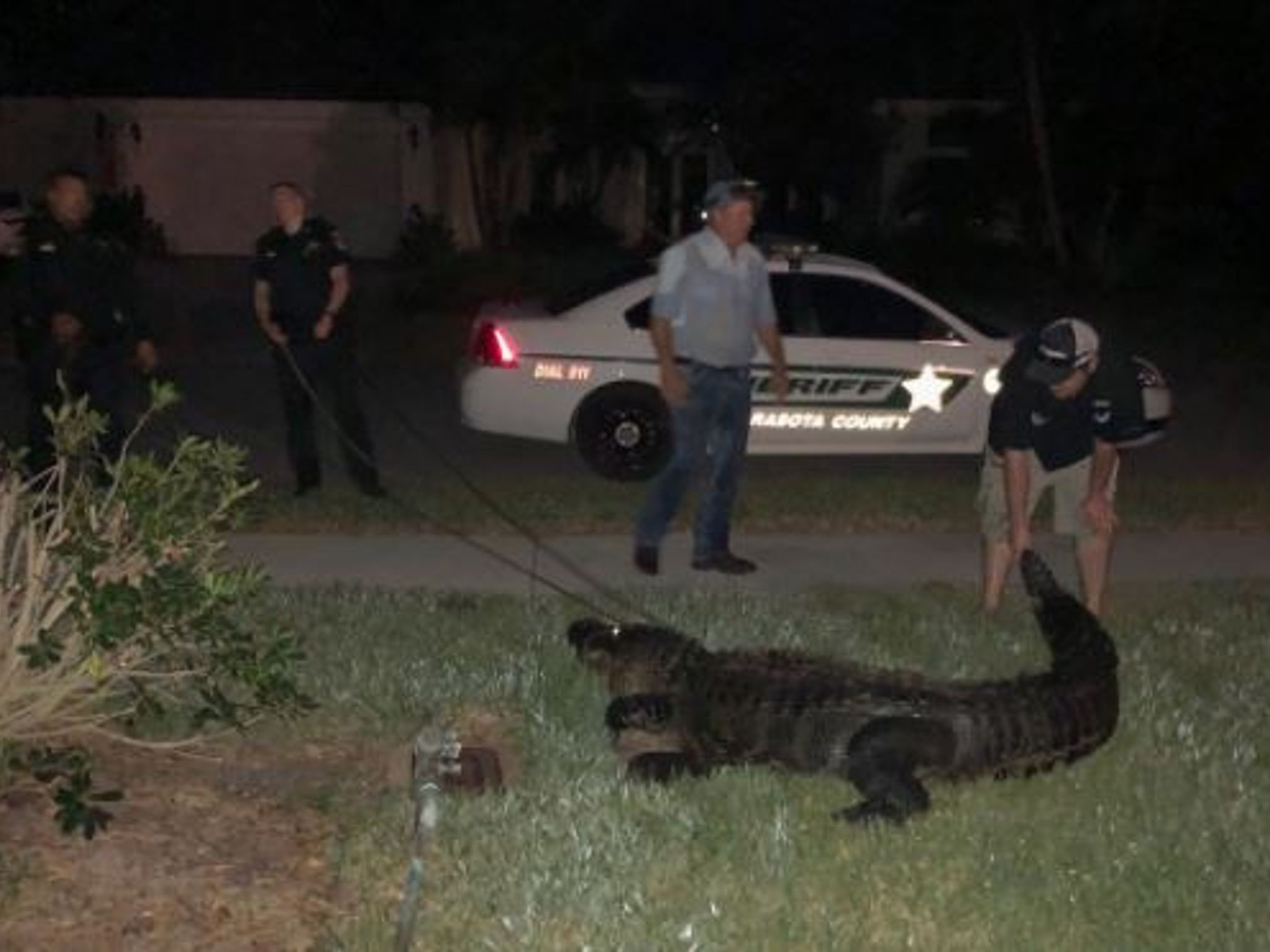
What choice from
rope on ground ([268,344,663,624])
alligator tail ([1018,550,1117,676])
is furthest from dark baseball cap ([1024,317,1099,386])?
rope on ground ([268,344,663,624])

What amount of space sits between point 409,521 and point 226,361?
971 cm

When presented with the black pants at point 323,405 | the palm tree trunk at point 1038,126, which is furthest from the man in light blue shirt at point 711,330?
the palm tree trunk at point 1038,126

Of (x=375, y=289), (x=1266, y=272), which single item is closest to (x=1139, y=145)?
(x=1266, y=272)

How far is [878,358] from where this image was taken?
13156 millimetres

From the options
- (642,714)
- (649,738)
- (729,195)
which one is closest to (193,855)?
(642,714)

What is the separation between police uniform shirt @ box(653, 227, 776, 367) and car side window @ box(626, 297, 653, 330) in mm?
3228

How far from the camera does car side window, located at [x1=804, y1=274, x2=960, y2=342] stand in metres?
13.2

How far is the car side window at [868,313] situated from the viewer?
13242mm

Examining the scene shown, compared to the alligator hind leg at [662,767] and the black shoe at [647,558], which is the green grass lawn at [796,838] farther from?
the black shoe at [647,558]

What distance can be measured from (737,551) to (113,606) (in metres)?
5.32

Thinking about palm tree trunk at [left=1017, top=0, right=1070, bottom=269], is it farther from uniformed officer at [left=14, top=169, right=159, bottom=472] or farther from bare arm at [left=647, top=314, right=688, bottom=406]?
uniformed officer at [left=14, top=169, right=159, bottom=472]

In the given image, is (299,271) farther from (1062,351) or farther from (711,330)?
(1062,351)

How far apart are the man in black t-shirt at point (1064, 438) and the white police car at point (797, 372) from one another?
4.18 meters

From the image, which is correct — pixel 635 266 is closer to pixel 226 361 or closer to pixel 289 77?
pixel 226 361
